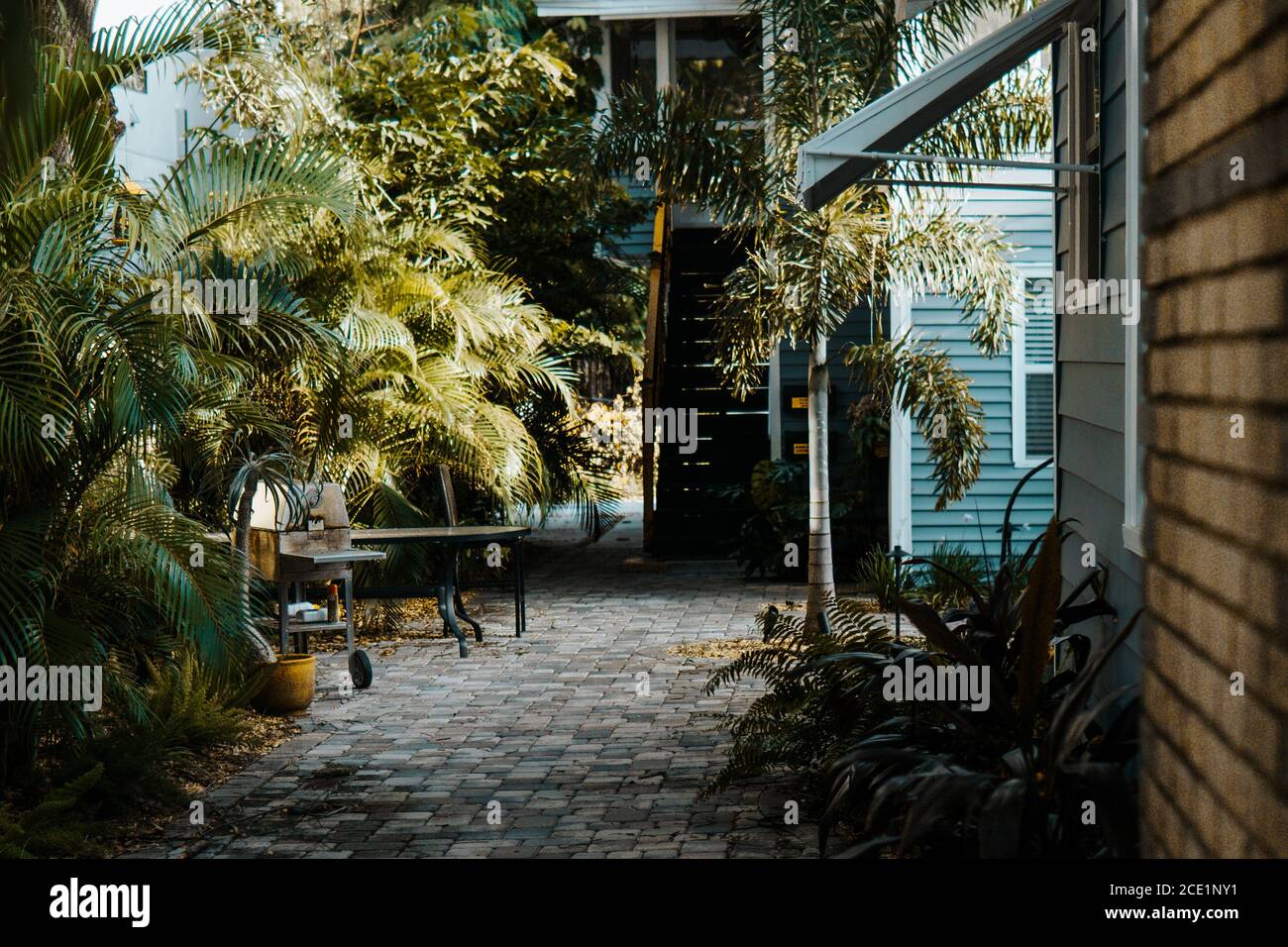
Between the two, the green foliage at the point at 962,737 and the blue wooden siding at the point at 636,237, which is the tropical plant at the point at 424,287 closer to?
the blue wooden siding at the point at 636,237

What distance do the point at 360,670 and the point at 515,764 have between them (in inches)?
84.9

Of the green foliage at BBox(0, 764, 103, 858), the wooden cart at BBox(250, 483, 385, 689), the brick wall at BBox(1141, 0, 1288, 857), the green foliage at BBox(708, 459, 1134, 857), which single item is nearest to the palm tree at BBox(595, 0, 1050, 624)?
the wooden cart at BBox(250, 483, 385, 689)

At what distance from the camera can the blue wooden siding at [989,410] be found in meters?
12.1

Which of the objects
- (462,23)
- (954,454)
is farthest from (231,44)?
(462,23)

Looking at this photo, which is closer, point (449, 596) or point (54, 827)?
point (54, 827)

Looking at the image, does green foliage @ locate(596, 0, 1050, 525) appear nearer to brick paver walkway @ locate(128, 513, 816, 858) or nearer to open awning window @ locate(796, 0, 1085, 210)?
brick paver walkway @ locate(128, 513, 816, 858)

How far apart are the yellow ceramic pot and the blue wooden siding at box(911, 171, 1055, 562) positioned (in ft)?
20.9

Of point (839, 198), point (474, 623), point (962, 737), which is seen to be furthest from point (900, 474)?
point (962, 737)

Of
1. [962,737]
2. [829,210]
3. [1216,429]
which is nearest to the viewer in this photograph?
[1216,429]

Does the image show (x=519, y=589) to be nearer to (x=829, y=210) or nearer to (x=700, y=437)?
(x=829, y=210)

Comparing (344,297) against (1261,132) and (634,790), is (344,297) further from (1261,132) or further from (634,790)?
(1261,132)

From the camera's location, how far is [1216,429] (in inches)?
101

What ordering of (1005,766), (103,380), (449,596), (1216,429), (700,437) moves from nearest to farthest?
(1216,429), (1005,766), (103,380), (449,596), (700,437)

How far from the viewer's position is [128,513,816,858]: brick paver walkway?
5.14 m
